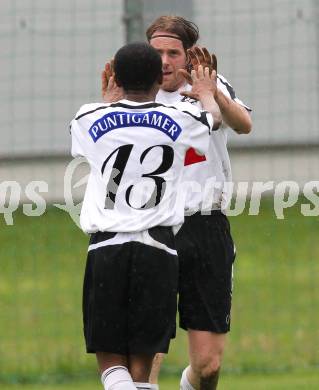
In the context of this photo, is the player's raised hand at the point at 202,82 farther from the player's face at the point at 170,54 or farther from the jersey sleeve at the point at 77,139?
the player's face at the point at 170,54

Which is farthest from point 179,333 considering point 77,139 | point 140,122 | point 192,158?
point 140,122

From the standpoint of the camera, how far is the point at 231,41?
10.5 meters

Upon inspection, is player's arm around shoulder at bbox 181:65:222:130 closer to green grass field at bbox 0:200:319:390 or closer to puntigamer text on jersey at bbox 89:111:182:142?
puntigamer text on jersey at bbox 89:111:182:142

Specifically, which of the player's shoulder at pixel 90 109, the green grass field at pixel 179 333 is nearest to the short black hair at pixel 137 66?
the player's shoulder at pixel 90 109

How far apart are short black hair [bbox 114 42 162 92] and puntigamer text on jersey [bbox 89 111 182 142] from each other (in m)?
0.16

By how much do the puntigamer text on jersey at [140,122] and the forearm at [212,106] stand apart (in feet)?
1.04

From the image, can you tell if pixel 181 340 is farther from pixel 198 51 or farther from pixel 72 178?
pixel 198 51

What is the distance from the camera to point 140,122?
21.9 ft

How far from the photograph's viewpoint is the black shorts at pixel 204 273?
784 centimetres

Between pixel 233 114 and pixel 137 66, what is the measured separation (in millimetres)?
942

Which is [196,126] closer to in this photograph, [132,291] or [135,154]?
[135,154]

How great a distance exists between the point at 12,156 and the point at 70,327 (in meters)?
1.49

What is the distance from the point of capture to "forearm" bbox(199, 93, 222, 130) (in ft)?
22.8

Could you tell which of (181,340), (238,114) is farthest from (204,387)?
(181,340)
